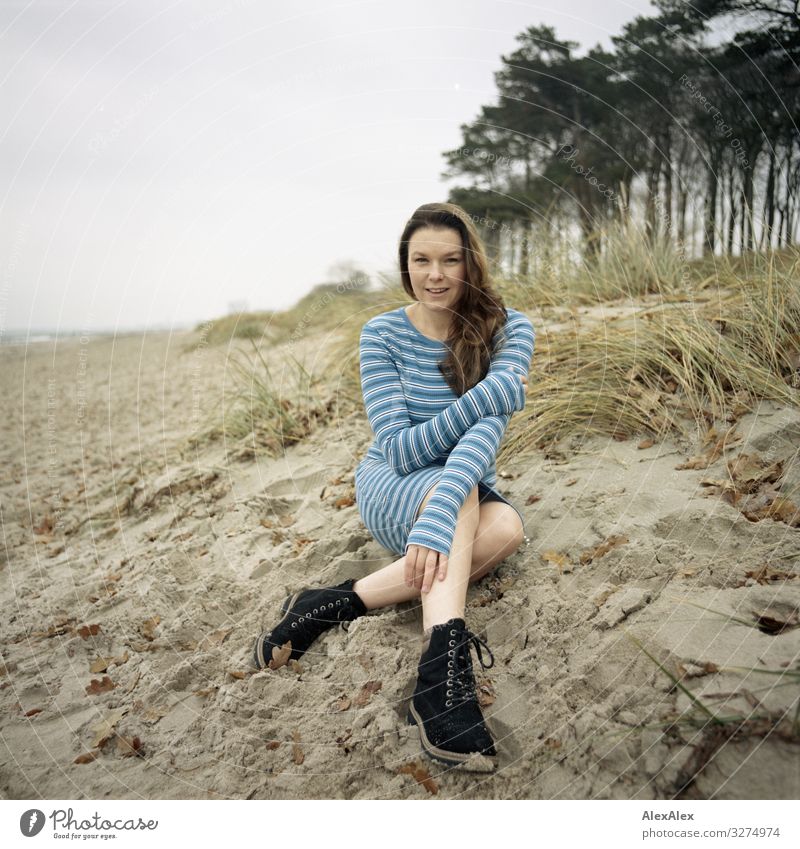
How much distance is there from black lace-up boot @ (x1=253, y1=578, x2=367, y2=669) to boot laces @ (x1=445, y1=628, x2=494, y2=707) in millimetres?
498

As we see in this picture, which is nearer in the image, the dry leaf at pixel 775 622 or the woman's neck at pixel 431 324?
the dry leaf at pixel 775 622

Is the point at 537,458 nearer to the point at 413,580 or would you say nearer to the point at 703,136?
the point at 413,580

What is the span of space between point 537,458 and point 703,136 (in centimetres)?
303

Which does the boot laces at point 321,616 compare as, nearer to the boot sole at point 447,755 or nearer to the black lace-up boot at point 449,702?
the black lace-up boot at point 449,702

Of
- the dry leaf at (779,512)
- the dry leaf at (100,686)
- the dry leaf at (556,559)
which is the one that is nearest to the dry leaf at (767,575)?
the dry leaf at (779,512)

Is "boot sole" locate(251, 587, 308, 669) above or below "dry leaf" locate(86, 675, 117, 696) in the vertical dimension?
above

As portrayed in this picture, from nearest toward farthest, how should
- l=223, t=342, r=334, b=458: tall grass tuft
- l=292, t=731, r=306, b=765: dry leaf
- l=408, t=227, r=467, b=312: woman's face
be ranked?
l=292, t=731, r=306, b=765: dry leaf < l=408, t=227, r=467, b=312: woman's face < l=223, t=342, r=334, b=458: tall grass tuft

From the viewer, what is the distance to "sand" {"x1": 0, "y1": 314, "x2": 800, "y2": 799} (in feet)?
5.27

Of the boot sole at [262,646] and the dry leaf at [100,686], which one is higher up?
the boot sole at [262,646]

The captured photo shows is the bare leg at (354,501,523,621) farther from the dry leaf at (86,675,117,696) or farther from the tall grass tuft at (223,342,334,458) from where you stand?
the tall grass tuft at (223,342,334,458)

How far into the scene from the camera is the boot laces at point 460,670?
5.91ft

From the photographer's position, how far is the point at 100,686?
2.23m

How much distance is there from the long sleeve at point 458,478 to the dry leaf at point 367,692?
476 millimetres

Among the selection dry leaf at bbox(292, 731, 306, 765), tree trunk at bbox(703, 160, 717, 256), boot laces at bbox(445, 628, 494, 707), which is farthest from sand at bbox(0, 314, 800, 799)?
tree trunk at bbox(703, 160, 717, 256)
